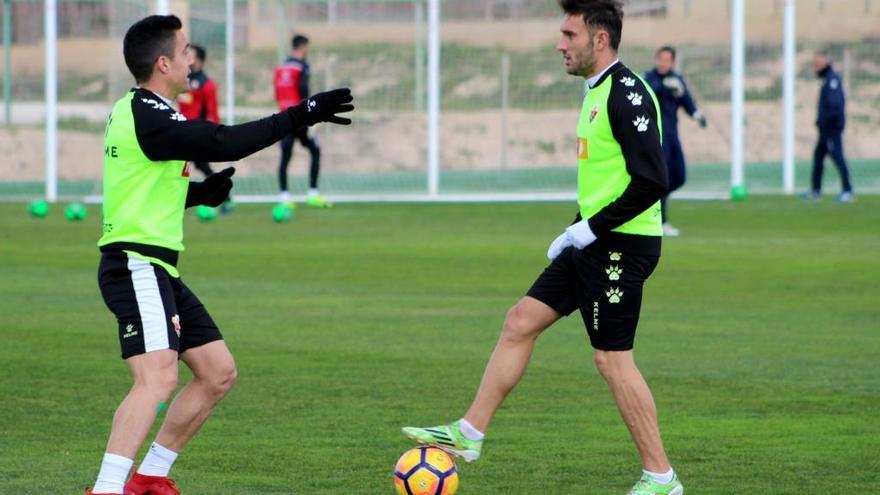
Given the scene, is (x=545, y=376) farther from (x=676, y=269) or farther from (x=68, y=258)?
(x=68, y=258)

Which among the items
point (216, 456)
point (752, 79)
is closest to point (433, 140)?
point (752, 79)

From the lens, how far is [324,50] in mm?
33438

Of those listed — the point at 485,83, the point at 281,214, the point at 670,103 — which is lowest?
the point at 281,214

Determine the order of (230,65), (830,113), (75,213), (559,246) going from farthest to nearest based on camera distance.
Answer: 1. (230,65)
2. (830,113)
3. (75,213)
4. (559,246)

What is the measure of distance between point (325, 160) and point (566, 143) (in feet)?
15.9

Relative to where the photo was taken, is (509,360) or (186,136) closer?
(186,136)

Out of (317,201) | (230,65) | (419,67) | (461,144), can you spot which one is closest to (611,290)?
(317,201)

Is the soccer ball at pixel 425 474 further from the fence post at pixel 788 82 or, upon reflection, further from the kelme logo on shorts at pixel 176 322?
the fence post at pixel 788 82

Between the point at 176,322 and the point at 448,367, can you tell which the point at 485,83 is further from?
the point at 176,322

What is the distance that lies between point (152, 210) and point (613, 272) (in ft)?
6.41

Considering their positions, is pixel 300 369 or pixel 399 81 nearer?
pixel 300 369

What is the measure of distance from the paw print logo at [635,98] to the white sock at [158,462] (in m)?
2.42

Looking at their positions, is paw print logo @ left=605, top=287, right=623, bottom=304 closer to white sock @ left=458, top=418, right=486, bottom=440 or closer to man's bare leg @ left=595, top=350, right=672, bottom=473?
man's bare leg @ left=595, top=350, right=672, bottom=473

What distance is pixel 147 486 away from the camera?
699cm
